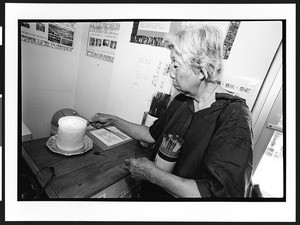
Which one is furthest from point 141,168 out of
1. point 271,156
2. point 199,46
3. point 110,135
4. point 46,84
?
point 46,84

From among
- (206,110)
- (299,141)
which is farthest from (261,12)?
(299,141)

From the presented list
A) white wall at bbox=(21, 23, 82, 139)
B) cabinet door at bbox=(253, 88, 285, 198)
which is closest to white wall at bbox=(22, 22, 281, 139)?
white wall at bbox=(21, 23, 82, 139)

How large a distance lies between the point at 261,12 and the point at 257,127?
1.90 ft

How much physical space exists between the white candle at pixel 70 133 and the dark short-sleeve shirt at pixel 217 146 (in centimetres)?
39

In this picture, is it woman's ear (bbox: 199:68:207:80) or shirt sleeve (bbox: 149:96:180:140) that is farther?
shirt sleeve (bbox: 149:96:180:140)

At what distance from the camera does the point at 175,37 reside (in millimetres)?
709

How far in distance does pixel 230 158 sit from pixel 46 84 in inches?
69.4

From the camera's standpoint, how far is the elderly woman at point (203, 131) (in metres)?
0.58

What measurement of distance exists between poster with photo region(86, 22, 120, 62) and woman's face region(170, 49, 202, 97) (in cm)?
59

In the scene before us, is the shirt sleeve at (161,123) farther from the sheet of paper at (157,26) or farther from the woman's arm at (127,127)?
the sheet of paper at (157,26)

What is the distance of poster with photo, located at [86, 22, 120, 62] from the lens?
1.17 m

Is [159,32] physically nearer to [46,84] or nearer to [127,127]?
[127,127]

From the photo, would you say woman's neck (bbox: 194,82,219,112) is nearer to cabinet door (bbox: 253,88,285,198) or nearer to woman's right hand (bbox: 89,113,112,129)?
cabinet door (bbox: 253,88,285,198)

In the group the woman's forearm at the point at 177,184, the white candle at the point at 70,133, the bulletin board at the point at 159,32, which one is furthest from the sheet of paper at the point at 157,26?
the woman's forearm at the point at 177,184
